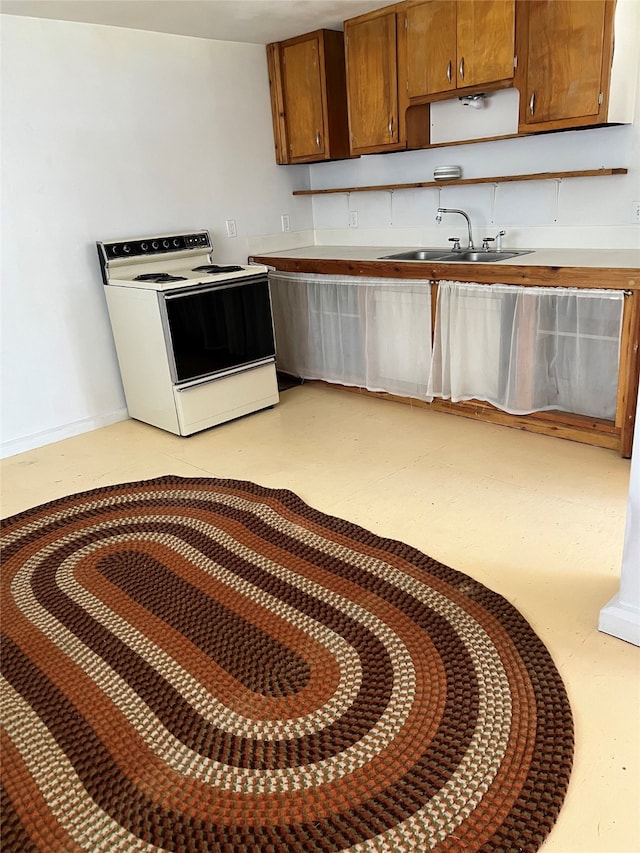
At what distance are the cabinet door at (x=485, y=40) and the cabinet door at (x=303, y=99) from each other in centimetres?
107

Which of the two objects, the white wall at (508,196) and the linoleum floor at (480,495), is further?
the white wall at (508,196)

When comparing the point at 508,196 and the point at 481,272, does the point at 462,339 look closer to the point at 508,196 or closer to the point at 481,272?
the point at 481,272

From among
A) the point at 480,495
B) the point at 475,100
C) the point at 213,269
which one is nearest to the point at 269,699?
the point at 480,495

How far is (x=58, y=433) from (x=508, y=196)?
285 centimetres

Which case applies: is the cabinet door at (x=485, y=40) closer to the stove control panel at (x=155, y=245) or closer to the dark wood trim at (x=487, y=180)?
the dark wood trim at (x=487, y=180)

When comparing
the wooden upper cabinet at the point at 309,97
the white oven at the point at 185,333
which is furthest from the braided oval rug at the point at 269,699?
the wooden upper cabinet at the point at 309,97

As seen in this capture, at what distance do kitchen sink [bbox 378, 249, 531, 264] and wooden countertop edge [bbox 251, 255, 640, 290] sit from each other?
113mm

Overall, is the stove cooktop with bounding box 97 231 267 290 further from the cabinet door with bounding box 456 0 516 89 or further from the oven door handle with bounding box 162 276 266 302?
the cabinet door with bounding box 456 0 516 89

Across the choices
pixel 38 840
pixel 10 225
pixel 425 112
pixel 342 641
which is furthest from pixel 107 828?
pixel 425 112

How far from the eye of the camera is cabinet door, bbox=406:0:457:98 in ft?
11.1

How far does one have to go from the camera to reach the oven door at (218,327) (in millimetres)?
3469

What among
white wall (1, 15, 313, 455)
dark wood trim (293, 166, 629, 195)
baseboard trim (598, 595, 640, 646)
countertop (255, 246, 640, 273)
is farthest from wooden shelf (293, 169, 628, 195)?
baseboard trim (598, 595, 640, 646)

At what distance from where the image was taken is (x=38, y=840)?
1.36 meters

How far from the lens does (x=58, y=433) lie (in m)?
3.76
